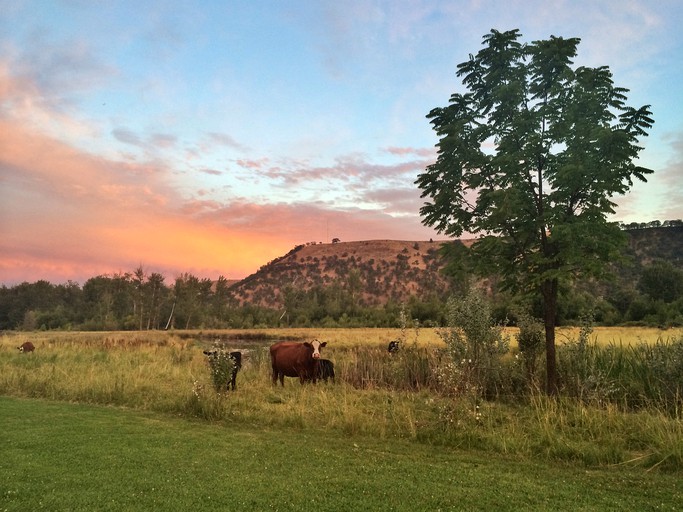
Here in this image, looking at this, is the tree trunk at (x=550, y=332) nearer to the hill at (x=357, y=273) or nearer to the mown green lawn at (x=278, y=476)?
the mown green lawn at (x=278, y=476)

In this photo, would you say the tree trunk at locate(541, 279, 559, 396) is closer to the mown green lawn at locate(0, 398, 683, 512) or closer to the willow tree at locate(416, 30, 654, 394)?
the willow tree at locate(416, 30, 654, 394)

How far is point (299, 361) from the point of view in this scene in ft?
Answer: 51.0

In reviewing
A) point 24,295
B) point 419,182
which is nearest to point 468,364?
point 419,182

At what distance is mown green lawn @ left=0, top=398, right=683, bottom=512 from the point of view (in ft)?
17.1

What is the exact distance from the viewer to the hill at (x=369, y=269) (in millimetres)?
71000

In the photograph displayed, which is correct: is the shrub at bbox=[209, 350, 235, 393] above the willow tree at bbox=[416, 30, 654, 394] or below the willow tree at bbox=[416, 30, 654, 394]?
below

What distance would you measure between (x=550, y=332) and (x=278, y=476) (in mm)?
8814

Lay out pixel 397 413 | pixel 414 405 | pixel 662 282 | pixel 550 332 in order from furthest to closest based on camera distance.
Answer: pixel 662 282
pixel 550 332
pixel 414 405
pixel 397 413

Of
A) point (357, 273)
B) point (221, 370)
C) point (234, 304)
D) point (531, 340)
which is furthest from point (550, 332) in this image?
point (234, 304)

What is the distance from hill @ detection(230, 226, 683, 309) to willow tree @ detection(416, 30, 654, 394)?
5980 centimetres

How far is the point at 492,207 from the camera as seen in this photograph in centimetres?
1191

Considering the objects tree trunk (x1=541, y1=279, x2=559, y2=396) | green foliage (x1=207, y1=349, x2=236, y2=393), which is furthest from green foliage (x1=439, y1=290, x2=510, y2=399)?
green foliage (x1=207, y1=349, x2=236, y2=393)

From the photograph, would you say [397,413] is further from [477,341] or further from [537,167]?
[537,167]

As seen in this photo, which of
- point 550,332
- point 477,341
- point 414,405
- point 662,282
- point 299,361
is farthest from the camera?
point 662,282
